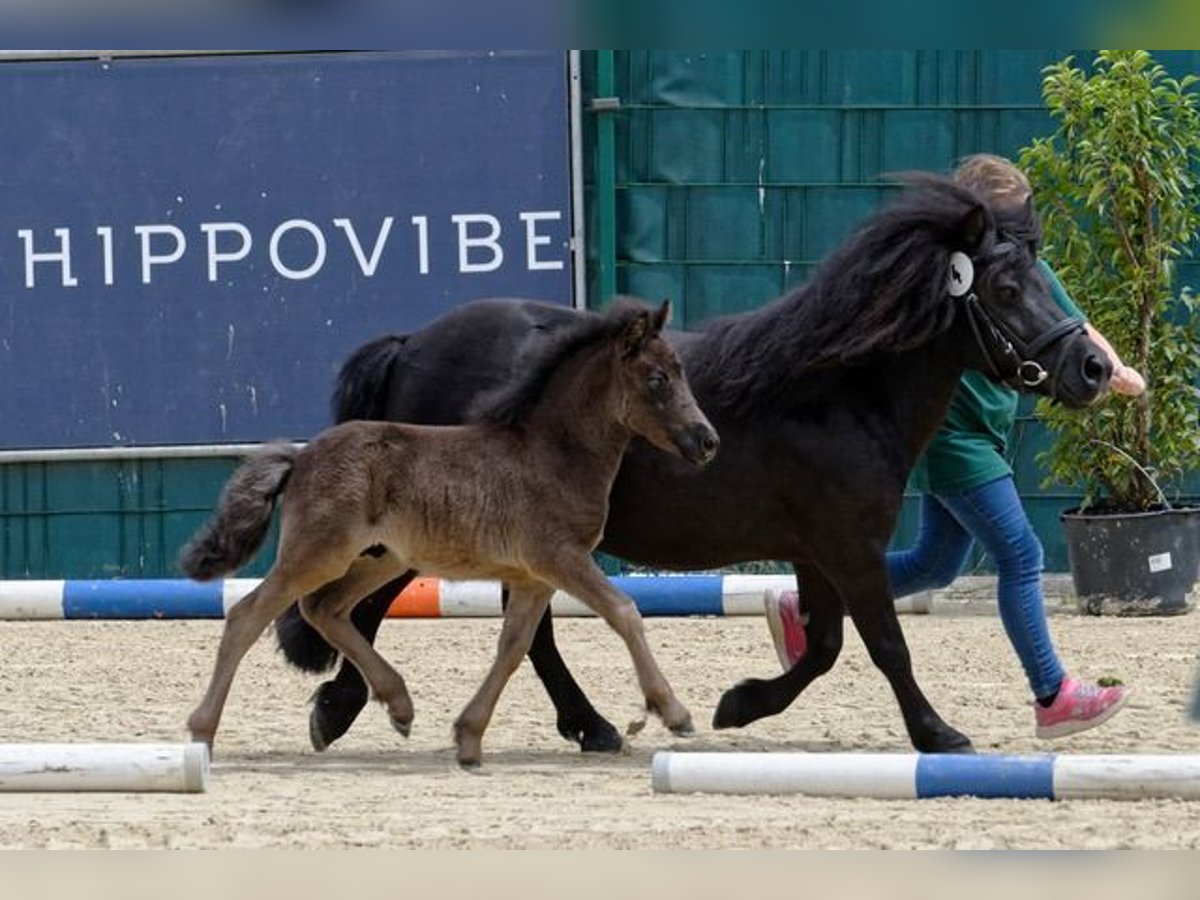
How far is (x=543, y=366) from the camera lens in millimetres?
6785

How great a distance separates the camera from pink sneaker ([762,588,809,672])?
725 centimetres

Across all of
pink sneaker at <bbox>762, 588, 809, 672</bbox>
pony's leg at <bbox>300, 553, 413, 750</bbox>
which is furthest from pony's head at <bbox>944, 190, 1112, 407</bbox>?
pony's leg at <bbox>300, 553, 413, 750</bbox>

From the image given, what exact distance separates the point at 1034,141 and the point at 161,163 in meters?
4.40

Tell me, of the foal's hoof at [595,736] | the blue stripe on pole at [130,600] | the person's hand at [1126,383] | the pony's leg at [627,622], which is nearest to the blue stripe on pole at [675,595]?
the blue stripe on pole at [130,600]

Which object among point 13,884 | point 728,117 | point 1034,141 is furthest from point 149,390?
point 13,884

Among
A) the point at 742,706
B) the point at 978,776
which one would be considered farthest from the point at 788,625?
the point at 978,776

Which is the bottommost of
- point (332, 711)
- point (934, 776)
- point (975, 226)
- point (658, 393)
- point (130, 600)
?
point (130, 600)

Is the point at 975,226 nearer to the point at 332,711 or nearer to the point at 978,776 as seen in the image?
the point at 978,776

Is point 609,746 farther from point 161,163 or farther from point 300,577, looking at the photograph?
point 161,163

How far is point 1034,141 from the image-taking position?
Result: 439 inches

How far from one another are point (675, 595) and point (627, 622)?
4.12 m

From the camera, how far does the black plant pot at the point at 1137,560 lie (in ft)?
35.1

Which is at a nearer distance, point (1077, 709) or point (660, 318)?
point (660, 318)

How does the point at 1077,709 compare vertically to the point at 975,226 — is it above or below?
below
